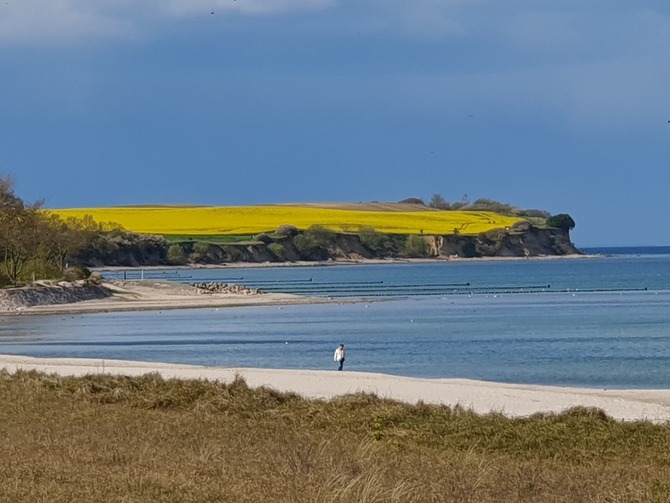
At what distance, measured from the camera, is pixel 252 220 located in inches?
6978

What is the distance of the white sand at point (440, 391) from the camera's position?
21547mm

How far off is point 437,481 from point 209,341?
33909 mm

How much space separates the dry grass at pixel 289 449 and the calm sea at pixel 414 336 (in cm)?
1329

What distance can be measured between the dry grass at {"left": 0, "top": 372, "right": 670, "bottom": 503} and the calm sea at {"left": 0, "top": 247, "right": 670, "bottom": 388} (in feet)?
43.6

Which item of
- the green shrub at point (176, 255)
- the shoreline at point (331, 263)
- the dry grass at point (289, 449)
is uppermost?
the green shrub at point (176, 255)

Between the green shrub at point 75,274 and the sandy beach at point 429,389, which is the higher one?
the green shrub at point 75,274

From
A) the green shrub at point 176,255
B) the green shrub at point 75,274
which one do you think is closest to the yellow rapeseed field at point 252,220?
the green shrub at point 176,255

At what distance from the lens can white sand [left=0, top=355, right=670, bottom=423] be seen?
21547 millimetres

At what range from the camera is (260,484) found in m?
10.6

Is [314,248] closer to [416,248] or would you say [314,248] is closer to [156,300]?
[416,248]

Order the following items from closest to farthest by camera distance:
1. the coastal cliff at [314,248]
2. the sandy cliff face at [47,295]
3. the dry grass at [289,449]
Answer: the dry grass at [289,449], the sandy cliff face at [47,295], the coastal cliff at [314,248]

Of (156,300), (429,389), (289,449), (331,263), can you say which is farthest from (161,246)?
(289,449)

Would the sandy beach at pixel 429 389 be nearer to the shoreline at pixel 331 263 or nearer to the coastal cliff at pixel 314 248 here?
the shoreline at pixel 331 263

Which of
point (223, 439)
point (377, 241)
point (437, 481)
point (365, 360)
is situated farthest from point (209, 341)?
point (377, 241)
